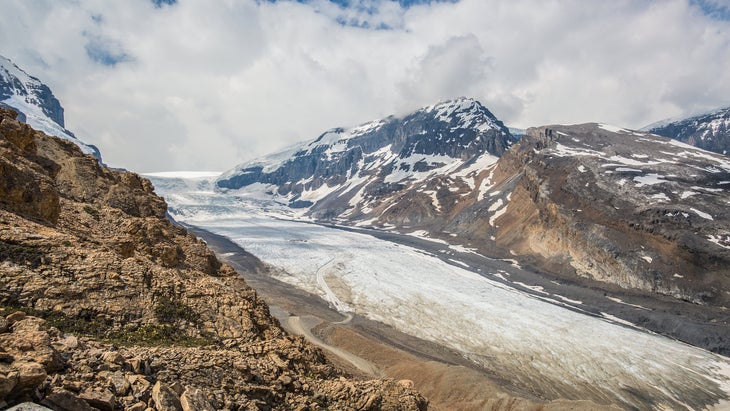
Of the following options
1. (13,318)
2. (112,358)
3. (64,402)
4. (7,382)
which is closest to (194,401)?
(112,358)

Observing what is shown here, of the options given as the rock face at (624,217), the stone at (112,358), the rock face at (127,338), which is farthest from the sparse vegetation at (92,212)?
the rock face at (624,217)

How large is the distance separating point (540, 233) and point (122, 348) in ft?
278

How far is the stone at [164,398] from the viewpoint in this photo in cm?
663

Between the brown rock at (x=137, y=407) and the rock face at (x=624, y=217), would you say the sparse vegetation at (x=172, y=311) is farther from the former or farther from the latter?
the rock face at (x=624, y=217)

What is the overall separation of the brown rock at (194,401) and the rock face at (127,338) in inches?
1.0

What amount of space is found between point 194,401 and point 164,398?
606 millimetres

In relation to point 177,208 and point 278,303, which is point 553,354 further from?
point 177,208

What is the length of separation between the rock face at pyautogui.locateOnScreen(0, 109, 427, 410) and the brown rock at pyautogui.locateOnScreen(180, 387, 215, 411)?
0.02 m

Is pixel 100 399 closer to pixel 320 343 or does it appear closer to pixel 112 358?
pixel 112 358

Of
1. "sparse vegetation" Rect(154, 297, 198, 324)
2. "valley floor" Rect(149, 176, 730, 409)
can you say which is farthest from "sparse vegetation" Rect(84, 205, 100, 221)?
"valley floor" Rect(149, 176, 730, 409)

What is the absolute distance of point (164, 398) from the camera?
679 cm

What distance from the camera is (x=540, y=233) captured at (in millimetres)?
82812

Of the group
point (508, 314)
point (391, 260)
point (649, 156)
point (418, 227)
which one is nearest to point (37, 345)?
point (508, 314)

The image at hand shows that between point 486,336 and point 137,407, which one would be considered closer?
point 137,407
